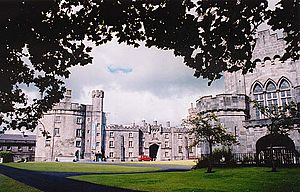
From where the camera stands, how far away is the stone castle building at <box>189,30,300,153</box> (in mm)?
25078

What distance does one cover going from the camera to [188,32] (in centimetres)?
552

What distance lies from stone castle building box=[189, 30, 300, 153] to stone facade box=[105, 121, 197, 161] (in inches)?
1634

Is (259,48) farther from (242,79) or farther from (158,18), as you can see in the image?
(158,18)

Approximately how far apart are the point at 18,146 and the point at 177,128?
39.6 meters

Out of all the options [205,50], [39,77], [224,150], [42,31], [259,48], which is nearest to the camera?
[42,31]

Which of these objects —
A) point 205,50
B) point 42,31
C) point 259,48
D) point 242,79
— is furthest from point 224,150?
point 42,31

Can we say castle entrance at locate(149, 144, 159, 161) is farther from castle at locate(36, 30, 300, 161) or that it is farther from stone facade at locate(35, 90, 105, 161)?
stone facade at locate(35, 90, 105, 161)

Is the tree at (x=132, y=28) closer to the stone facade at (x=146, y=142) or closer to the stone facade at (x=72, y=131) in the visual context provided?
the stone facade at (x=72, y=131)

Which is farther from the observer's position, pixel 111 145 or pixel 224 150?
pixel 111 145

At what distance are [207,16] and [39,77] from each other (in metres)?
3.96

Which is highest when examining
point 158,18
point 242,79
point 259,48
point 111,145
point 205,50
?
point 259,48

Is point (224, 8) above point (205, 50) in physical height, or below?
above

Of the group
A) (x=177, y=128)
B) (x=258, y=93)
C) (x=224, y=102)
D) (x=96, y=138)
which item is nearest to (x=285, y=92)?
(x=258, y=93)

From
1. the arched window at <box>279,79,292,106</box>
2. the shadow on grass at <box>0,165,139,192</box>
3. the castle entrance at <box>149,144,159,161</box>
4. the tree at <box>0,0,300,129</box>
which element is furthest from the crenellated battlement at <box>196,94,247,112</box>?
the castle entrance at <box>149,144,159,161</box>
